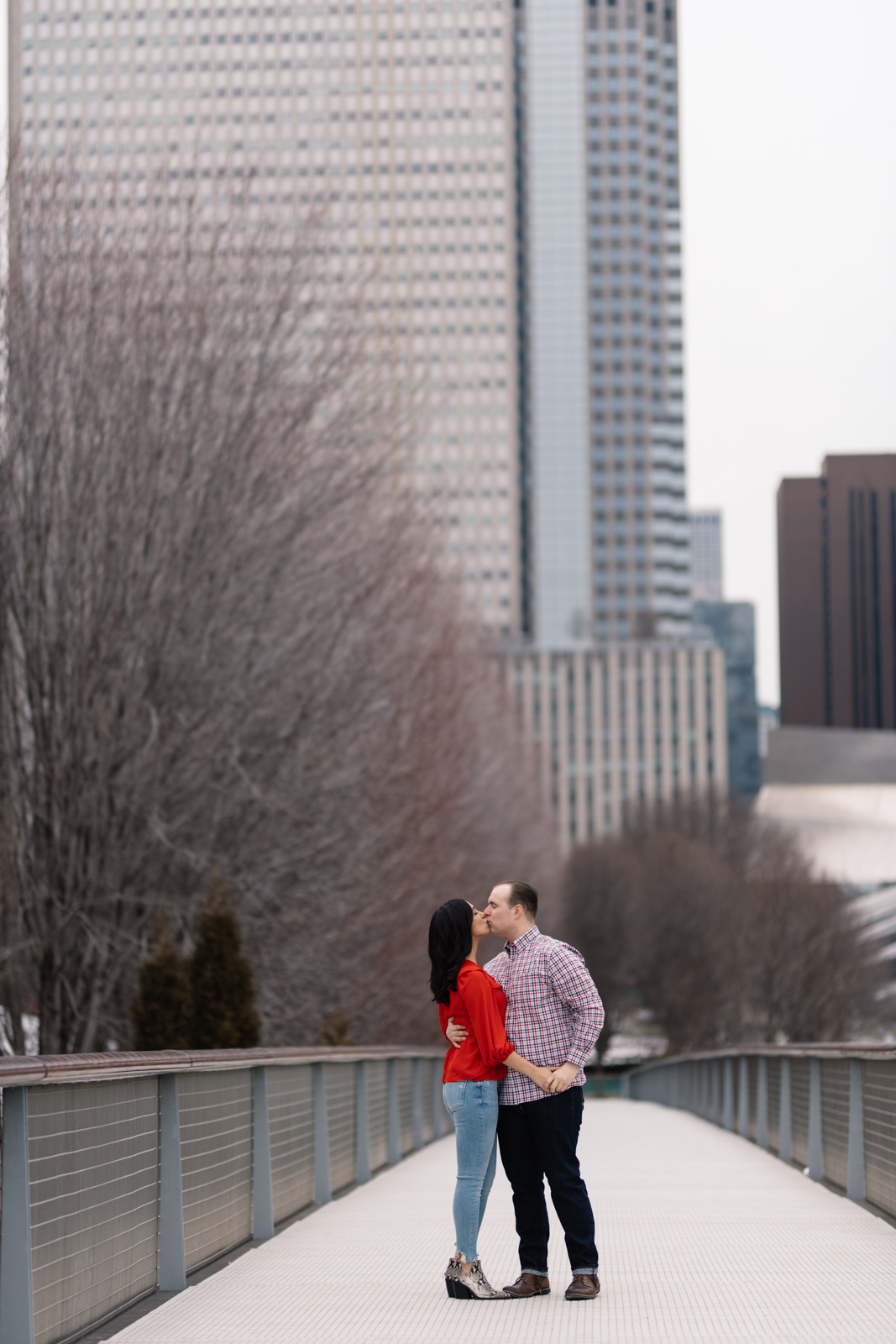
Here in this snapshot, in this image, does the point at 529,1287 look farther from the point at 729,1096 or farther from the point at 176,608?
the point at 729,1096

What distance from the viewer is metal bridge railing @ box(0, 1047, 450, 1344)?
5605mm

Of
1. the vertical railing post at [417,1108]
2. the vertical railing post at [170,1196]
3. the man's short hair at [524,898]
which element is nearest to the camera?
the man's short hair at [524,898]

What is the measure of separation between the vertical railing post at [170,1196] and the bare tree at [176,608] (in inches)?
429

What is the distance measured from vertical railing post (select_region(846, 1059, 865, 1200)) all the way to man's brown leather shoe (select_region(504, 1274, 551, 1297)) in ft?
14.0

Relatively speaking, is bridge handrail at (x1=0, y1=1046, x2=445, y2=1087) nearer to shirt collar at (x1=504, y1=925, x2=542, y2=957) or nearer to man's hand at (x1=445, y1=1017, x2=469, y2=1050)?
man's hand at (x1=445, y1=1017, x2=469, y2=1050)

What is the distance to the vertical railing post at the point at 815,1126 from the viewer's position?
13062 millimetres

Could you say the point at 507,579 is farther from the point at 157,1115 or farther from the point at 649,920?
the point at 157,1115

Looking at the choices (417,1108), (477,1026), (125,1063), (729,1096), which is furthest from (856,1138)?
(729,1096)

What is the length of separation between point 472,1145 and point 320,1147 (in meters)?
4.48

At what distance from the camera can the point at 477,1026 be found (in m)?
7.06

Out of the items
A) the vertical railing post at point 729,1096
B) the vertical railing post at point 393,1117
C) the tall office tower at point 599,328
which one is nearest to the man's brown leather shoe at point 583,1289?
the vertical railing post at point 393,1117

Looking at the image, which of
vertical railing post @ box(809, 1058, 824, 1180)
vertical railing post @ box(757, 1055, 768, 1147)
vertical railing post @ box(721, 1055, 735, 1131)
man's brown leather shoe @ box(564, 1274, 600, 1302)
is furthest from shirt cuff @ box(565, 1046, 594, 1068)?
vertical railing post @ box(721, 1055, 735, 1131)

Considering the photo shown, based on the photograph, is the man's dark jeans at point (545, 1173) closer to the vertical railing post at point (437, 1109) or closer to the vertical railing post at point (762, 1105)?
the vertical railing post at point (762, 1105)

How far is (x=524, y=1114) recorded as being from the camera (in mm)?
7281
